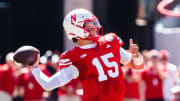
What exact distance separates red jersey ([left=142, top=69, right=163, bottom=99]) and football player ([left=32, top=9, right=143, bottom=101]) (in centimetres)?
519

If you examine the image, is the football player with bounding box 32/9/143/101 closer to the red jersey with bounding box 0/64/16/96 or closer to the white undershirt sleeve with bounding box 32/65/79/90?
the white undershirt sleeve with bounding box 32/65/79/90

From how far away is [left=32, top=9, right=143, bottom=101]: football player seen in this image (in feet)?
11.0

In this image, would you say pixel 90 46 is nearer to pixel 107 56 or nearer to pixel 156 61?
pixel 107 56

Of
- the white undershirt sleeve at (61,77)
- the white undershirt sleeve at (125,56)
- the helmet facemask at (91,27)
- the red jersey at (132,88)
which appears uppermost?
the helmet facemask at (91,27)

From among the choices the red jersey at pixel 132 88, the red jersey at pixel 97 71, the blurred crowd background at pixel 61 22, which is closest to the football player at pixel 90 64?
the red jersey at pixel 97 71

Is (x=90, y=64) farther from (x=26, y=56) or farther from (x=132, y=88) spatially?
(x=132, y=88)

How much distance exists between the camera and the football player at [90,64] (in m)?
3.34

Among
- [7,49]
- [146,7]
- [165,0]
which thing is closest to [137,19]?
[146,7]

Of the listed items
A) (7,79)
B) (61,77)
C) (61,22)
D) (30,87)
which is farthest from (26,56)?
(61,22)

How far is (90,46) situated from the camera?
346 cm

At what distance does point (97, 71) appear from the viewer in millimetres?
3352

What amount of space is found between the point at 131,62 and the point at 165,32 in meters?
8.16

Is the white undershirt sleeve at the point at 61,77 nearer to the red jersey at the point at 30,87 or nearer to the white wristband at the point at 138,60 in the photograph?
the white wristband at the point at 138,60

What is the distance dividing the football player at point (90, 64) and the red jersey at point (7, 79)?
192 inches
